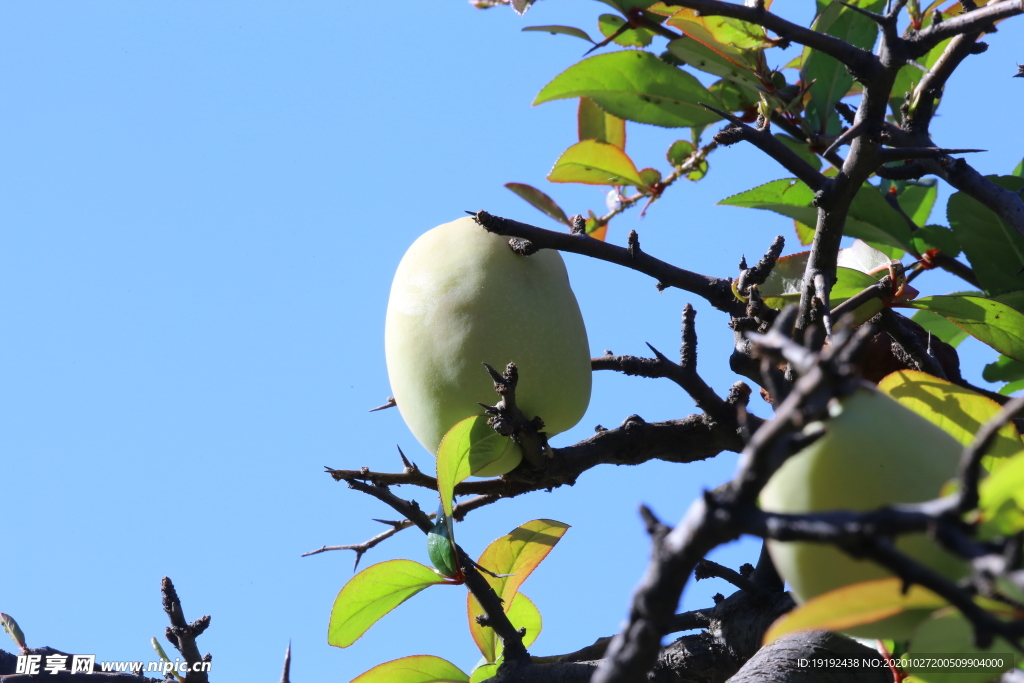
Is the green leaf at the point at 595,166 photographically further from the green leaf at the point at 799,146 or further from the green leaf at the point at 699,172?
the green leaf at the point at 799,146

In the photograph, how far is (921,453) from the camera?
0.51 meters

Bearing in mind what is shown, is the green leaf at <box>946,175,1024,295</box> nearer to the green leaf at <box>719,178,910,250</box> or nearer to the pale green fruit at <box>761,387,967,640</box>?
the green leaf at <box>719,178,910,250</box>

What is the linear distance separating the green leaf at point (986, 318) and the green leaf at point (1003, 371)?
0.96 feet

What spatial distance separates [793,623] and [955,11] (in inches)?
45.0

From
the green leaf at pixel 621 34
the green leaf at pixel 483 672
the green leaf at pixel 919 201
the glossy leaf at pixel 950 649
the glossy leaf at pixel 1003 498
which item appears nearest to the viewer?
the glossy leaf at pixel 1003 498

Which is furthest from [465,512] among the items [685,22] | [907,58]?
[907,58]

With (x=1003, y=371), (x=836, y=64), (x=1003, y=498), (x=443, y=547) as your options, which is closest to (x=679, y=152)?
(x=836, y=64)

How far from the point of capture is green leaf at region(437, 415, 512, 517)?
3.21 ft

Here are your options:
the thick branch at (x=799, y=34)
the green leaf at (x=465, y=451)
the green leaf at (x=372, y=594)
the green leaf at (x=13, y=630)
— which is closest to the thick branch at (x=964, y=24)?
the thick branch at (x=799, y=34)

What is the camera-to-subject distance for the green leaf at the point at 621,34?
1081 mm

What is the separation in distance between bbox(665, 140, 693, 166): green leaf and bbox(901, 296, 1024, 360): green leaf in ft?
1.55

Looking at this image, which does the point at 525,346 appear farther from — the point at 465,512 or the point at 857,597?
the point at 857,597

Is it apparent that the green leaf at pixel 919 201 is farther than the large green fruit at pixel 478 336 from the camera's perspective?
Yes

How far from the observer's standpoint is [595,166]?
129 centimetres
